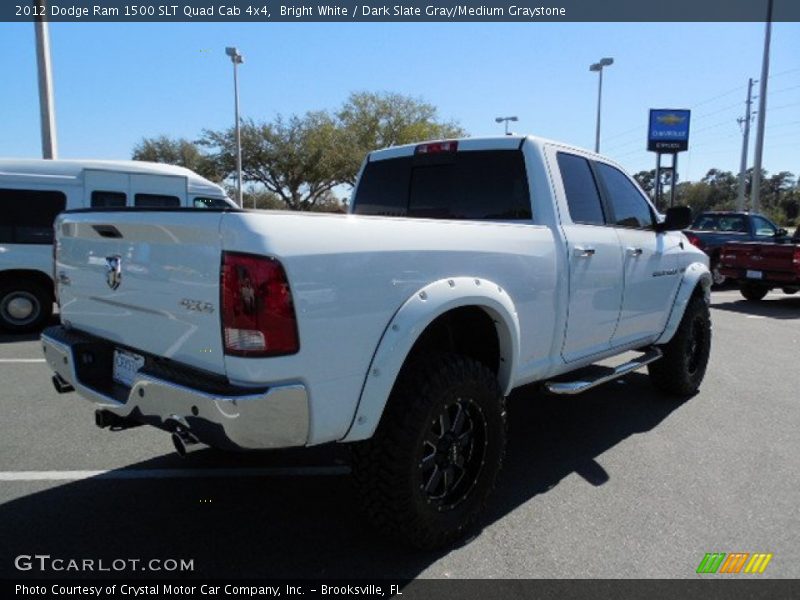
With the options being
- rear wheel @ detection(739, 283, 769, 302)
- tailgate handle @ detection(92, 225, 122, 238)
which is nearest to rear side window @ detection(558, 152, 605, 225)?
tailgate handle @ detection(92, 225, 122, 238)

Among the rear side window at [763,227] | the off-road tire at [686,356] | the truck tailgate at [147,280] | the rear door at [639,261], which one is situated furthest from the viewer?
the rear side window at [763,227]

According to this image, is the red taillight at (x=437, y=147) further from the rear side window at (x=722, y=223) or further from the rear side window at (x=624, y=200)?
the rear side window at (x=722, y=223)

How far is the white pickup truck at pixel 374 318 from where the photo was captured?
2.19 meters

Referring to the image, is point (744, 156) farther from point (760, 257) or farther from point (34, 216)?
point (34, 216)

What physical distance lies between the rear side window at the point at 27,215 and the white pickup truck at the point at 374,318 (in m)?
6.36

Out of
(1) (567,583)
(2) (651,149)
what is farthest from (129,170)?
(2) (651,149)

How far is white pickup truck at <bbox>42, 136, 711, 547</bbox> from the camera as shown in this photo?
2188 mm

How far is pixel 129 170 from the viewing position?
919cm

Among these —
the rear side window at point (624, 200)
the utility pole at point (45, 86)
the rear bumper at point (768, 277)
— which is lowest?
the rear bumper at point (768, 277)

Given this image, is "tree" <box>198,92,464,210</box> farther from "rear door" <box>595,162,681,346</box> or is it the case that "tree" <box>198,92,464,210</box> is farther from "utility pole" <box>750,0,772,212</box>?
"rear door" <box>595,162,681,346</box>

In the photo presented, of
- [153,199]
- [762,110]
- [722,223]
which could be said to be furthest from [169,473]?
[762,110]

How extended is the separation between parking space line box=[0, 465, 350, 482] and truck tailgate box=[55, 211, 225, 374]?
107 cm

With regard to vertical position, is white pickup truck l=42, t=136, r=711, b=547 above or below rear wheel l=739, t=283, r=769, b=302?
above

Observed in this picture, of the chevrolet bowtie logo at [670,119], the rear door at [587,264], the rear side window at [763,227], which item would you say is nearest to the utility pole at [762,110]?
the chevrolet bowtie logo at [670,119]
